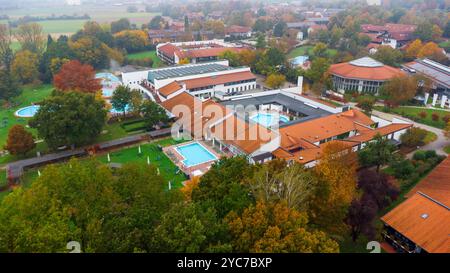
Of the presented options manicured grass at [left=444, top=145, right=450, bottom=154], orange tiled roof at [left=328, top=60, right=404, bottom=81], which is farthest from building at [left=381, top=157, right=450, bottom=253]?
orange tiled roof at [left=328, top=60, right=404, bottom=81]

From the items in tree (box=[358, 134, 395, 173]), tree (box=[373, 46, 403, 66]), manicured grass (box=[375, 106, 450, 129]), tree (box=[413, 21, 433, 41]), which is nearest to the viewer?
tree (box=[358, 134, 395, 173])

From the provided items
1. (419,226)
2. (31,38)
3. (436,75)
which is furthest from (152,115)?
(31,38)

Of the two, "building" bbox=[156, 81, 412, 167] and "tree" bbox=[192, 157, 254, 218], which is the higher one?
"tree" bbox=[192, 157, 254, 218]

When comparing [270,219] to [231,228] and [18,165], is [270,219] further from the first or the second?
[18,165]

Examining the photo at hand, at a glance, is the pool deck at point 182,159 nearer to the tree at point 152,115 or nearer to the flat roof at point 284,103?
the tree at point 152,115

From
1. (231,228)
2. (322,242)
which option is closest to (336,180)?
(322,242)

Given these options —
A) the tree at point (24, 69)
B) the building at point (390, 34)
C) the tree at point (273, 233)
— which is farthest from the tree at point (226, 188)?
the building at point (390, 34)

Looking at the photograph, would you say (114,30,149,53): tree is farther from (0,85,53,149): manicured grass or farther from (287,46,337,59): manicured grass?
(287,46,337,59): manicured grass
